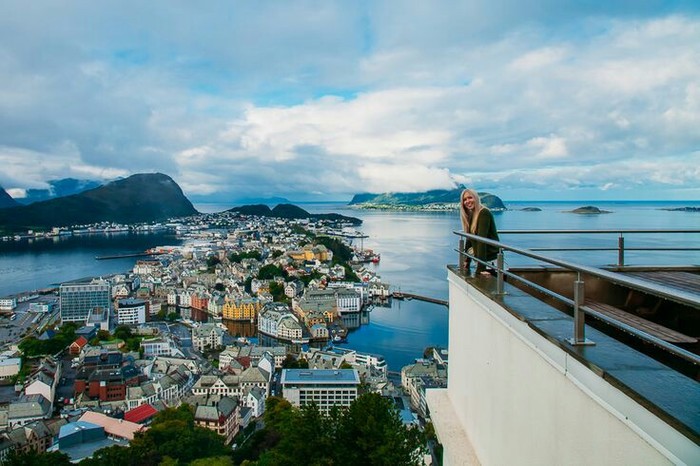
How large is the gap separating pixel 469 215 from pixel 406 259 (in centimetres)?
3036

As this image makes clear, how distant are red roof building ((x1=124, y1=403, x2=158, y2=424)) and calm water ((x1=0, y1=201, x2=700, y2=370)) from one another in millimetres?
6194

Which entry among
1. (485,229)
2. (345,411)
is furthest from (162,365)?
(485,229)

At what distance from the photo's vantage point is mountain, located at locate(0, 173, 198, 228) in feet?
198

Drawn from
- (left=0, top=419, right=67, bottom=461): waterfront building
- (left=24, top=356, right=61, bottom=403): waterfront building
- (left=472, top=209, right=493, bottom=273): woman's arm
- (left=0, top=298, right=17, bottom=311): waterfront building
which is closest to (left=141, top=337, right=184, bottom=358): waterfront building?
(left=24, top=356, right=61, bottom=403): waterfront building

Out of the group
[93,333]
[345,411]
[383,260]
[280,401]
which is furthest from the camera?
[383,260]

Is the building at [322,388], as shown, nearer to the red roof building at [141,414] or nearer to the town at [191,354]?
the town at [191,354]

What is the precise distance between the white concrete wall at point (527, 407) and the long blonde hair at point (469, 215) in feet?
0.61

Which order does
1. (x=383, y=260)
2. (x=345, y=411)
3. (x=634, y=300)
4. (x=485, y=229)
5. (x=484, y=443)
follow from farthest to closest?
(x=383, y=260) < (x=345, y=411) < (x=485, y=229) < (x=634, y=300) < (x=484, y=443)

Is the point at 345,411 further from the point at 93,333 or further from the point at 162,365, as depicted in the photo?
the point at 93,333

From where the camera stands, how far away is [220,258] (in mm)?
36125

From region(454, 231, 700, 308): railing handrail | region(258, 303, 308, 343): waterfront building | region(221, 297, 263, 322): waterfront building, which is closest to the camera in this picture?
region(454, 231, 700, 308): railing handrail

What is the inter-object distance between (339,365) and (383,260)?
19687 millimetres

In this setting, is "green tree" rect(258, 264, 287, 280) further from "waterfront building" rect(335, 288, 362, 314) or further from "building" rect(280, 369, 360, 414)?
"building" rect(280, 369, 360, 414)

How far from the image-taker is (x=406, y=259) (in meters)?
32.0
